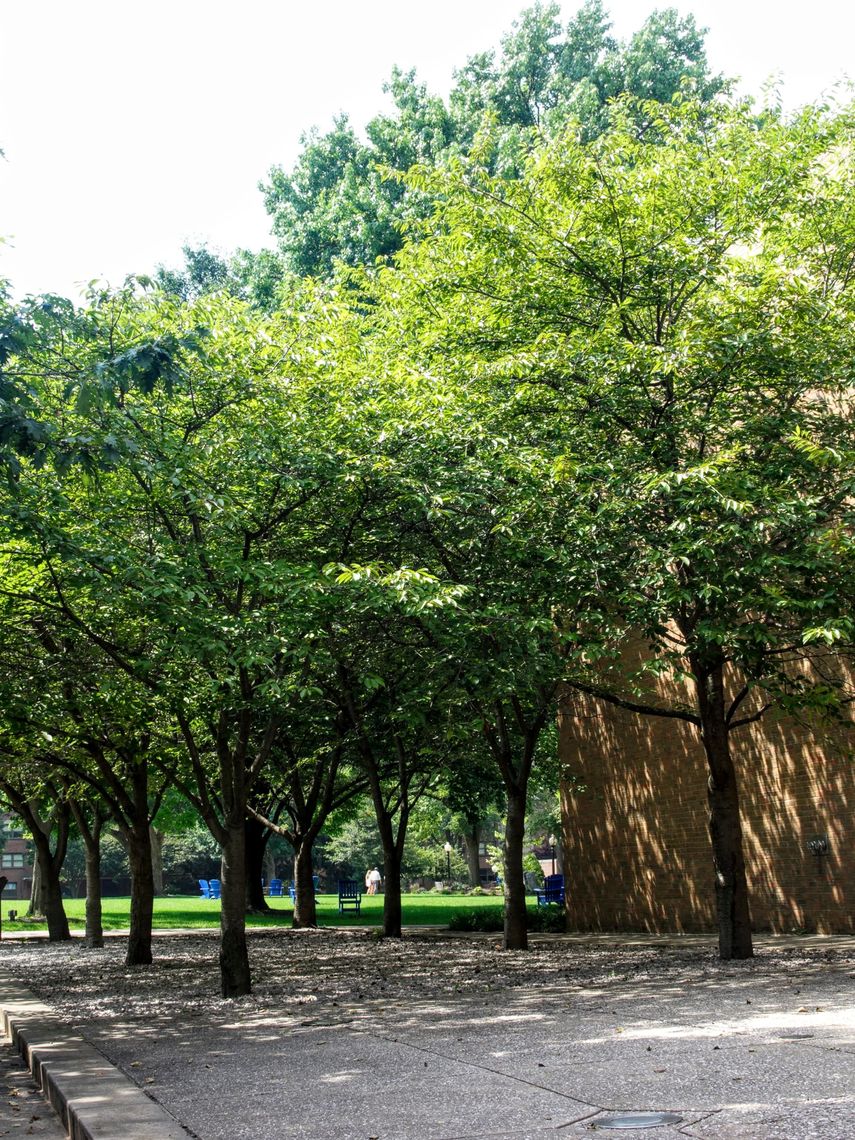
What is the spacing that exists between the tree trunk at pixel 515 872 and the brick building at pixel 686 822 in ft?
7.26

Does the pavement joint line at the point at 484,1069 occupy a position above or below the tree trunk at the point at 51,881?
below

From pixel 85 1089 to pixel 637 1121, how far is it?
3.73 m

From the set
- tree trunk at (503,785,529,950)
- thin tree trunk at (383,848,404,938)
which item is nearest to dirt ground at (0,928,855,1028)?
tree trunk at (503,785,529,950)

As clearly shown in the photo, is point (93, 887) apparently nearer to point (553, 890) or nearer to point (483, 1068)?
point (553, 890)

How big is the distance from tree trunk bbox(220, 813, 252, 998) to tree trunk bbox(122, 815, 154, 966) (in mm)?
4761

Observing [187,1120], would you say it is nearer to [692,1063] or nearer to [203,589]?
→ [692,1063]

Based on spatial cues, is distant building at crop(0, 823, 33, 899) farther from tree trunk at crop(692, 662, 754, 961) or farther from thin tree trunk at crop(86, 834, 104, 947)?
tree trunk at crop(692, 662, 754, 961)

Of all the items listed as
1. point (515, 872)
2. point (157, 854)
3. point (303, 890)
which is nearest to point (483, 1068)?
point (515, 872)

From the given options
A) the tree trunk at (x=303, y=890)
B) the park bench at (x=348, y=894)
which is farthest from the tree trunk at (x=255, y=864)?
the tree trunk at (x=303, y=890)

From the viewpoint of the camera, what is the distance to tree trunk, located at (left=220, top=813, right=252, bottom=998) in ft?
43.1

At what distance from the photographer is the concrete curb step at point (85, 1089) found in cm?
600

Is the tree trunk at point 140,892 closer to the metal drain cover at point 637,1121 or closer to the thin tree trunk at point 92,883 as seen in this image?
the thin tree trunk at point 92,883

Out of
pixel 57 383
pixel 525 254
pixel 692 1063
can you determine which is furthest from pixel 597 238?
pixel 692 1063

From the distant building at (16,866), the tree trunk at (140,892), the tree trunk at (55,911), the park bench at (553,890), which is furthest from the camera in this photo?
the distant building at (16,866)
